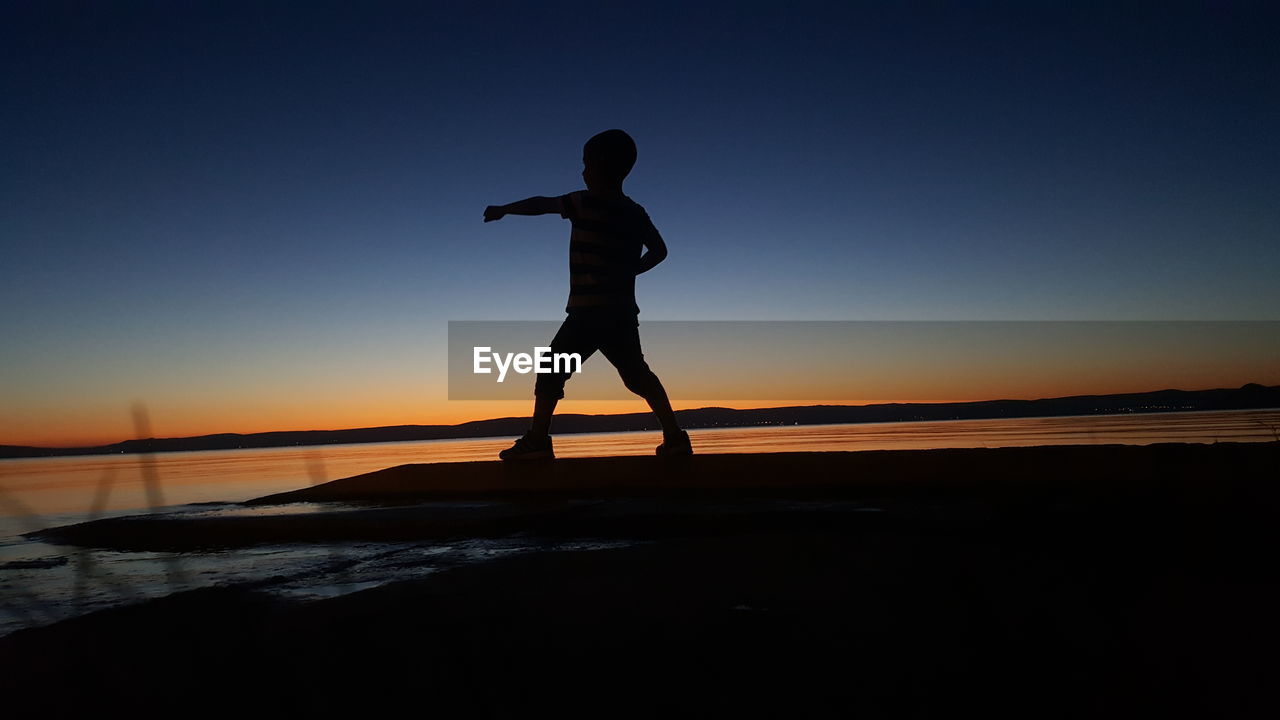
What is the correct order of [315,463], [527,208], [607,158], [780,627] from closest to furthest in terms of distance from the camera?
[780,627], [527,208], [607,158], [315,463]

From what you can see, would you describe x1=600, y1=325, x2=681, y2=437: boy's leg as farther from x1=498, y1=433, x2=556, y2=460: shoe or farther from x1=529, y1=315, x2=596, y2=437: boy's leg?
x1=498, y1=433, x2=556, y2=460: shoe

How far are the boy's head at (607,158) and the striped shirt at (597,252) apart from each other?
12 cm

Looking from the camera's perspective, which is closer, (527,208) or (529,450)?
(527,208)

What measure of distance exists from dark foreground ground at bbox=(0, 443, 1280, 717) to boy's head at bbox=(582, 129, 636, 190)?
115 inches

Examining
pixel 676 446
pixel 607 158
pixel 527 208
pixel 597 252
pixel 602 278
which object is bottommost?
pixel 676 446

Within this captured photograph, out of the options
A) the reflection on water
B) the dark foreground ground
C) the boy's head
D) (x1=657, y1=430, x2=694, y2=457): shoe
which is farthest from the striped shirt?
the reflection on water

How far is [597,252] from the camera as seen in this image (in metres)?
5.10

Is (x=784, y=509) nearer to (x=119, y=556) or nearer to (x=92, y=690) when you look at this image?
(x=92, y=690)

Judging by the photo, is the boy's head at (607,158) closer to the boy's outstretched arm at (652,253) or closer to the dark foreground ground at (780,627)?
the boy's outstretched arm at (652,253)

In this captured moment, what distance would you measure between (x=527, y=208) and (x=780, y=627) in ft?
13.3

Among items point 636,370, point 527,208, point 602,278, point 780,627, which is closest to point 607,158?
point 527,208

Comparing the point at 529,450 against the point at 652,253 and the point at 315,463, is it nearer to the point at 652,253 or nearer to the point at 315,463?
the point at 652,253

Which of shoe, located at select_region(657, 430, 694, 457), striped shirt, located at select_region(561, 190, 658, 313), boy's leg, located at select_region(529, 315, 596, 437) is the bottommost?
shoe, located at select_region(657, 430, 694, 457)

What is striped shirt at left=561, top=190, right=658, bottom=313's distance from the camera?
5078mm
